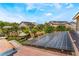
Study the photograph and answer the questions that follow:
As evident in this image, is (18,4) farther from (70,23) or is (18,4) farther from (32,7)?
(70,23)

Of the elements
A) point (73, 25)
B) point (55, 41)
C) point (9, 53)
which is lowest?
point (9, 53)

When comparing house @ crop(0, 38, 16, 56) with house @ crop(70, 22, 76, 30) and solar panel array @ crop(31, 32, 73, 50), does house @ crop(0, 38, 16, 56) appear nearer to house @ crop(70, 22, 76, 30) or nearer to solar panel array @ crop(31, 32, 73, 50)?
solar panel array @ crop(31, 32, 73, 50)

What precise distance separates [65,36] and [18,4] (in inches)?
24.6

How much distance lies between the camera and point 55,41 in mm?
2174

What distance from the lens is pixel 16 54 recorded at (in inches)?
83.8

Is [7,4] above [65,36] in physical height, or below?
above

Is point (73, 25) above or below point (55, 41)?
above

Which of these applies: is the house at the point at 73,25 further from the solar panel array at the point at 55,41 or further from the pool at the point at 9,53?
the pool at the point at 9,53

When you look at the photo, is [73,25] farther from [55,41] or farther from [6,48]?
[6,48]

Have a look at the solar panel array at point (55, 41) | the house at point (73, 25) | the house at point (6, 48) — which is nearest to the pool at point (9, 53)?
the house at point (6, 48)

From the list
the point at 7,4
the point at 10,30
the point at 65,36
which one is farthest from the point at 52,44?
the point at 7,4

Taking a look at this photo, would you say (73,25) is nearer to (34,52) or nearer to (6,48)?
(34,52)

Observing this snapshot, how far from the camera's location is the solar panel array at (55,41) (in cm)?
213

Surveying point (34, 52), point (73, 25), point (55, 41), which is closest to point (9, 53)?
point (34, 52)
